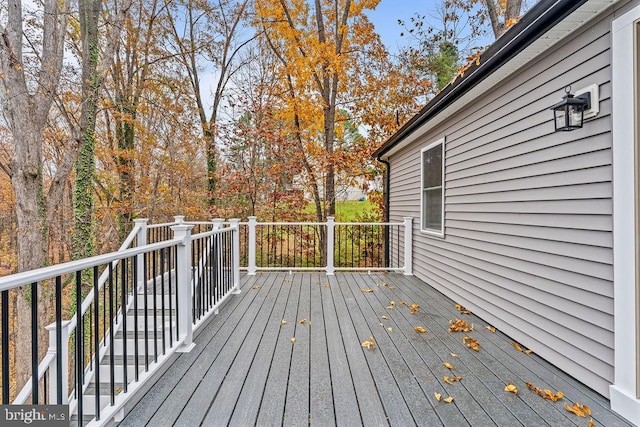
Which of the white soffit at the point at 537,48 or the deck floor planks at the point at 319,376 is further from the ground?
the white soffit at the point at 537,48

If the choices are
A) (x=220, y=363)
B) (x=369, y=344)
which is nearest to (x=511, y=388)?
(x=369, y=344)

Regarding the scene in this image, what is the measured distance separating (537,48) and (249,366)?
10.7 feet

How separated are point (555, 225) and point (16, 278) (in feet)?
10.3

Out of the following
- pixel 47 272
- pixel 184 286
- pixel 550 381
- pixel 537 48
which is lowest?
pixel 550 381

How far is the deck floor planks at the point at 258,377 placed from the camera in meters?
1.82

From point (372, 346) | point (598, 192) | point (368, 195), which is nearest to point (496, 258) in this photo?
point (598, 192)

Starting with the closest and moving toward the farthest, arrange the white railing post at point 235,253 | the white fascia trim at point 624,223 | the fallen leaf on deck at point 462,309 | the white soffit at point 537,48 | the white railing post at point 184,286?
1. the white fascia trim at point 624,223
2. the white soffit at point 537,48
3. the white railing post at point 184,286
4. the fallen leaf on deck at point 462,309
5. the white railing post at point 235,253

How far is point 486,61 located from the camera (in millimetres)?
2756

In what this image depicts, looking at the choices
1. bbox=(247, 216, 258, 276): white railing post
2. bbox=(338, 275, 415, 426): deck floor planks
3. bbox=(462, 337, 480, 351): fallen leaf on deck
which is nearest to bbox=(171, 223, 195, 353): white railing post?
bbox=(338, 275, 415, 426): deck floor planks

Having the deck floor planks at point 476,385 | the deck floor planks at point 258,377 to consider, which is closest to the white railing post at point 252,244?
the deck floor planks at point 258,377

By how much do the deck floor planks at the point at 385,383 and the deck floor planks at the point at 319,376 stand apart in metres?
0.25

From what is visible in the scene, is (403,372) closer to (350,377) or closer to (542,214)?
(350,377)

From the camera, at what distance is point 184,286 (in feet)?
8.80

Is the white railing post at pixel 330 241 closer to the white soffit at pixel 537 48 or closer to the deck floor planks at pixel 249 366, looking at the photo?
the deck floor planks at pixel 249 366
